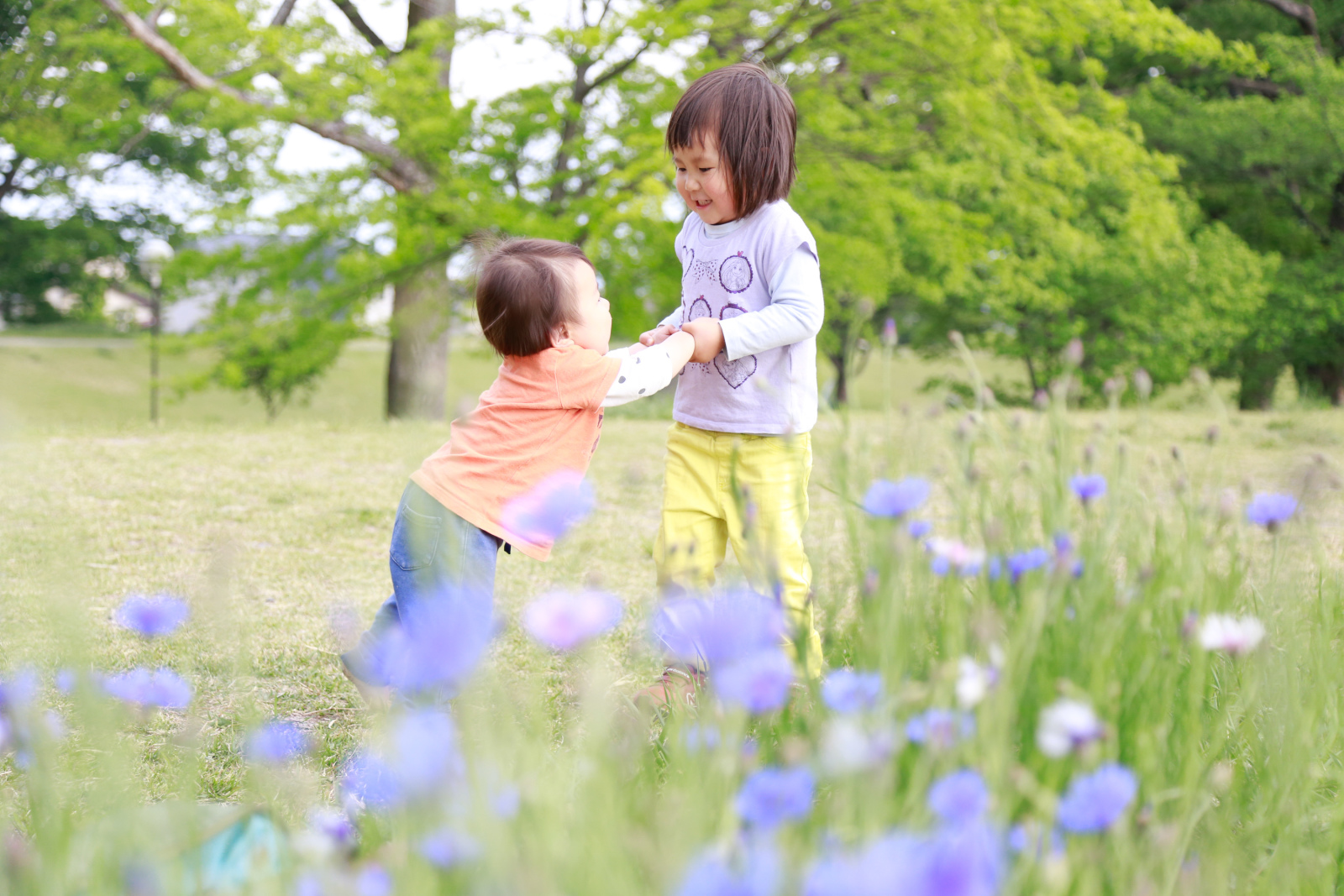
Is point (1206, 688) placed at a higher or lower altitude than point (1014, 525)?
lower

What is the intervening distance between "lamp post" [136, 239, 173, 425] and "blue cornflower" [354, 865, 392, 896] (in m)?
11.0

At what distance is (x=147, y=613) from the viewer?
1.12 meters

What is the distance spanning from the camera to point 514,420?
2232 mm

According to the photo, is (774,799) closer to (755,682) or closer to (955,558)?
(755,682)

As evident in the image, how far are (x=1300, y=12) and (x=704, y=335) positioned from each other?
61.0 feet

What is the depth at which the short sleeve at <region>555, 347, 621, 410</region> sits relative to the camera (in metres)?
2.22

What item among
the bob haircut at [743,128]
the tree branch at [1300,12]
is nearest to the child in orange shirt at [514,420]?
the bob haircut at [743,128]

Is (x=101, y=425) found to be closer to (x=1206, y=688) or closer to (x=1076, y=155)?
(x=1206, y=688)

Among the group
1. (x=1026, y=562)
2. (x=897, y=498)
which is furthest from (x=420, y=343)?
(x=897, y=498)

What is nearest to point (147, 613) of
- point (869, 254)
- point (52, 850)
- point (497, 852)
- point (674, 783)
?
point (52, 850)

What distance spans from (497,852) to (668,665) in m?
1.58

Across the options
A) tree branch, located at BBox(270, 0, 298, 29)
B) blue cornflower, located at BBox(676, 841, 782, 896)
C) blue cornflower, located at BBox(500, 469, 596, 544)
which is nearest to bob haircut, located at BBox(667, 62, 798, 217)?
blue cornflower, located at BBox(500, 469, 596, 544)

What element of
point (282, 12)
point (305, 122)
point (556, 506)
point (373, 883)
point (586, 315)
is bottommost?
point (373, 883)

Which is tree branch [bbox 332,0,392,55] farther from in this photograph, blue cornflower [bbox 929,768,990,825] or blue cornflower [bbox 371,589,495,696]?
blue cornflower [bbox 929,768,990,825]
